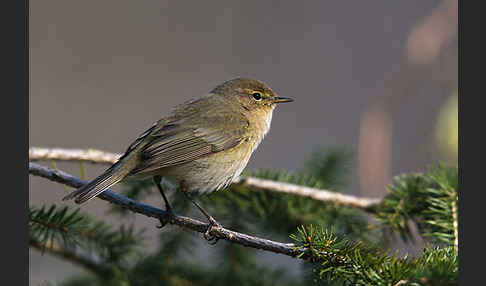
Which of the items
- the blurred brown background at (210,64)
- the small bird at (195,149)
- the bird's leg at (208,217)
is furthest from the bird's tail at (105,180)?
the blurred brown background at (210,64)

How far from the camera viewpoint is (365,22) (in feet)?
29.0

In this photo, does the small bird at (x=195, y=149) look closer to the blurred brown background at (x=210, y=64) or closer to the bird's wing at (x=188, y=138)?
the bird's wing at (x=188, y=138)

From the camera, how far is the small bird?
2.99m

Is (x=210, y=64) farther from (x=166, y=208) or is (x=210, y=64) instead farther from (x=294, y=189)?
(x=166, y=208)

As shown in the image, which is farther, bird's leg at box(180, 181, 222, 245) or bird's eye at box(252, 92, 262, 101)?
bird's eye at box(252, 92, 262, 101)

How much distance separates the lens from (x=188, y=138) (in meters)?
3.41

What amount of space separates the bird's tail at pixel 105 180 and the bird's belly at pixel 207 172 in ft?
0.87

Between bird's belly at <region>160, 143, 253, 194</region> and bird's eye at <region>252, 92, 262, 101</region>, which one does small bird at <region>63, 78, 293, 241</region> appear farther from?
bird's eye at <region>252, 92, 262, 101</region>

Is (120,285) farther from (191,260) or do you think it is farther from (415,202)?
(415,202)

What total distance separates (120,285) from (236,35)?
249 inches

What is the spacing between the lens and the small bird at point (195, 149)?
2.99 meters

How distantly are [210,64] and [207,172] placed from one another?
518cm

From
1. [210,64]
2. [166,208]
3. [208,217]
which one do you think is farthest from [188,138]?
[210,64]

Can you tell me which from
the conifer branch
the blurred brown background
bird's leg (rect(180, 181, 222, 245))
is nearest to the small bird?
bird's leg (rect(180, 181, 222, 245))
